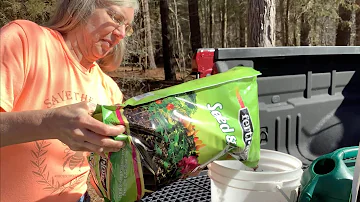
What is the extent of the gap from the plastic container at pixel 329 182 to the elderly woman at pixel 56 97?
64cm

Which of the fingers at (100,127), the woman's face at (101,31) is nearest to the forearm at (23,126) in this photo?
the fingers at (100,127)

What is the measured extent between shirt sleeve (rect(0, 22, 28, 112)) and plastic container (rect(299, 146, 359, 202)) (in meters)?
1.02

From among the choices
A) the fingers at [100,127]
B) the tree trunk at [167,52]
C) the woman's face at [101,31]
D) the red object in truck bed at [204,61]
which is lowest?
the tree trunk at [167,52]

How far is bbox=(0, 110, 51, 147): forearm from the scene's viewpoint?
115 centimetres

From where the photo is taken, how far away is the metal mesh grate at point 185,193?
73.0 inches

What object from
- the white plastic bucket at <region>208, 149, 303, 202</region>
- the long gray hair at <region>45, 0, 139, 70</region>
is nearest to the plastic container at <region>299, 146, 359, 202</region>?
the white plastic bucket at <region>208, 149, 303, 202</region>

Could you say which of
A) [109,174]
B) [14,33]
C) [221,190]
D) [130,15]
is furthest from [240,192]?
[14,33]

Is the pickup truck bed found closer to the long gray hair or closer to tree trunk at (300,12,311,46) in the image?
the long gray hair

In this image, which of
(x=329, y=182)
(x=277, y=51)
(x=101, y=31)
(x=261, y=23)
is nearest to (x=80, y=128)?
(x=101, y=31)

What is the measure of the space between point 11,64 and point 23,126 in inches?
10.4

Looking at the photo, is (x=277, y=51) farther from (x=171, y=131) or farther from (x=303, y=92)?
(x=171, y=131)

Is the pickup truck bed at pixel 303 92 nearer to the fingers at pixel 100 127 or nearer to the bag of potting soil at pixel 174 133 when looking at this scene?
the bag of potting soil at pixel 174 133

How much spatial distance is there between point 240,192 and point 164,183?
0.32 m

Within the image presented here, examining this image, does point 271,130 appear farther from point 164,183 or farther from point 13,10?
point 13,10
